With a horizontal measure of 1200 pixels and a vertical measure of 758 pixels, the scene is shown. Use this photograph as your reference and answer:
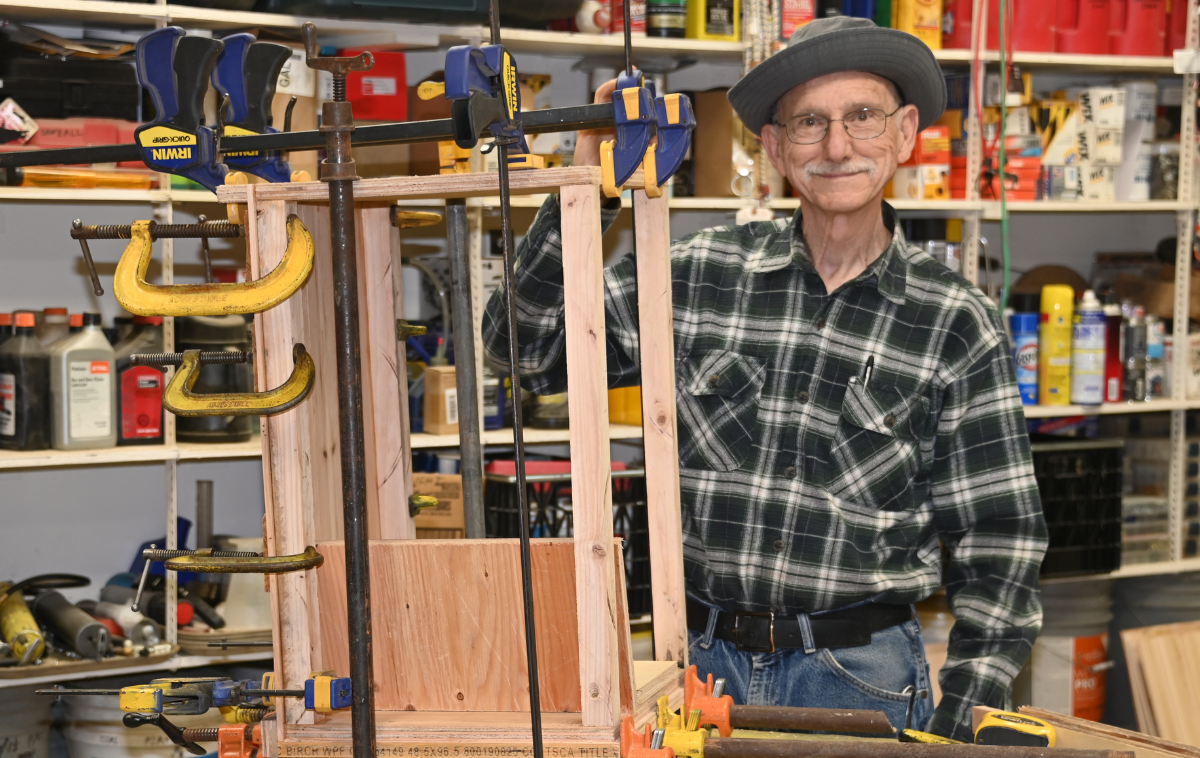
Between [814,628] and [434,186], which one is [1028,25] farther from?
[434,186]

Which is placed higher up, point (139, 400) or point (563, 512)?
point (139, 400)

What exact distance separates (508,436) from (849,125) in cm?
123

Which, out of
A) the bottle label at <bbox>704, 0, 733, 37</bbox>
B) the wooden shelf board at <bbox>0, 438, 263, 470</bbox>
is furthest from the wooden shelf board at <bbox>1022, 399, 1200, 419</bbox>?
the wooden shelf board at <bbox>0, 438, 263, 470</bbox>

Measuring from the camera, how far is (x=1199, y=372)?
10.3ft

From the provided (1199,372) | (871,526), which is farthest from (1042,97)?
(871,526)

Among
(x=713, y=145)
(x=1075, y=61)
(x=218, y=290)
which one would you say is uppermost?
(x=1075, y=61)

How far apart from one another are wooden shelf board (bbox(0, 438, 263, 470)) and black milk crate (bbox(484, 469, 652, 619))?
55cm

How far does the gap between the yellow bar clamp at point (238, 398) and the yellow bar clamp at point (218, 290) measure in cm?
6

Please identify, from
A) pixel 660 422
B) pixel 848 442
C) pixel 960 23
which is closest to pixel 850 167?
pixel 848 442

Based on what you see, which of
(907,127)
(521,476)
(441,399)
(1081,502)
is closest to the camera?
(521,476)

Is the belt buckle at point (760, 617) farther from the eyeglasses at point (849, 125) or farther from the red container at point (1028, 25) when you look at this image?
the red container at point (1028, 25)

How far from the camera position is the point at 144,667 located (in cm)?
245

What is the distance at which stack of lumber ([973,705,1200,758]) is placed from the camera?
1.11m

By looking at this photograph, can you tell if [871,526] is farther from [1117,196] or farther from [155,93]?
[1117,196]
